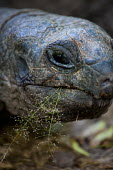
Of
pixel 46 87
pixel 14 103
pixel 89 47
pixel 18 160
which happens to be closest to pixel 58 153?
pixel 18 160

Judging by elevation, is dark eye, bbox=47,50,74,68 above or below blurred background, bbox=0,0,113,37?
below

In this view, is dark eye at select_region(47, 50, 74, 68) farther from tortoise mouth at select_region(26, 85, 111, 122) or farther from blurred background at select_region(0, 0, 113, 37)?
blurred background at select_region(0, 0, 113, 37)

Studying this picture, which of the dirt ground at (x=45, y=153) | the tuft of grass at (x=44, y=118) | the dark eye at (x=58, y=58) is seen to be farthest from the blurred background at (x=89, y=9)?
the tuft of grass at (x=44, y=118)

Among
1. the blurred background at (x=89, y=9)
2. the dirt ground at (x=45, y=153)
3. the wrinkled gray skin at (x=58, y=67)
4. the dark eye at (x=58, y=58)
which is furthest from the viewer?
the blurred background at (x=89, y=9)

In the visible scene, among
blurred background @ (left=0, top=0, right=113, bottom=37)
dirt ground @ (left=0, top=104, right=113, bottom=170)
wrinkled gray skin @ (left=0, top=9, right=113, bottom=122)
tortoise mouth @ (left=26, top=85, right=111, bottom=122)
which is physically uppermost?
blurred background @ (left=0, top=0, right=113, bottom=37)

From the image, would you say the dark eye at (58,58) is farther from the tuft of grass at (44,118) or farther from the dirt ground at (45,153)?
the dirt ground at (45,153)

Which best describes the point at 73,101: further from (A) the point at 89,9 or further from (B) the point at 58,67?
(A) the point at 89,9

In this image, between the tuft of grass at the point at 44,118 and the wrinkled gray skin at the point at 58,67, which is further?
the tuft of grass at the point at 44,118

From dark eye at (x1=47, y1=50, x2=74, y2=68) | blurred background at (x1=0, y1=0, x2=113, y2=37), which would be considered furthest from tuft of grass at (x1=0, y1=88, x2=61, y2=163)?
blurred background at (x1=0, y1=0, x2=113, y2=37)

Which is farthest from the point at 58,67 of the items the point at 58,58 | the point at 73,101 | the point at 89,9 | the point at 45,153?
the point at 89,9
